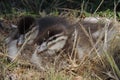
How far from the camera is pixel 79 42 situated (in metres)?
3.11

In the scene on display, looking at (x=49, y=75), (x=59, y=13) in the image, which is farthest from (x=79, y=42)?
(x=59, y=13)

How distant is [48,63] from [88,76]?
29cm

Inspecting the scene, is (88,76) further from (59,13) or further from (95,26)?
(59,13)

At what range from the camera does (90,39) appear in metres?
2.93

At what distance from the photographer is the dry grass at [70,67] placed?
2.89m

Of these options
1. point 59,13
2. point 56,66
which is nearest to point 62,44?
point 56,66

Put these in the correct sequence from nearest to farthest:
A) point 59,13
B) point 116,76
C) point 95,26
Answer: point 116,76 → point 95,26 → point 59,13

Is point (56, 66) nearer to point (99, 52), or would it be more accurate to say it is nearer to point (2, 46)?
point (99, 52)

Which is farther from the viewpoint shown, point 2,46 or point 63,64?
point 2,46

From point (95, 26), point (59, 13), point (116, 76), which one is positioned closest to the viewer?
point (116, 76)

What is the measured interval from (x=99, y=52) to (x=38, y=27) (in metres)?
0.43

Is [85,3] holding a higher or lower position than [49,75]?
higher

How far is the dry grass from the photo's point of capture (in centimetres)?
289

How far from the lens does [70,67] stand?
306 cm
